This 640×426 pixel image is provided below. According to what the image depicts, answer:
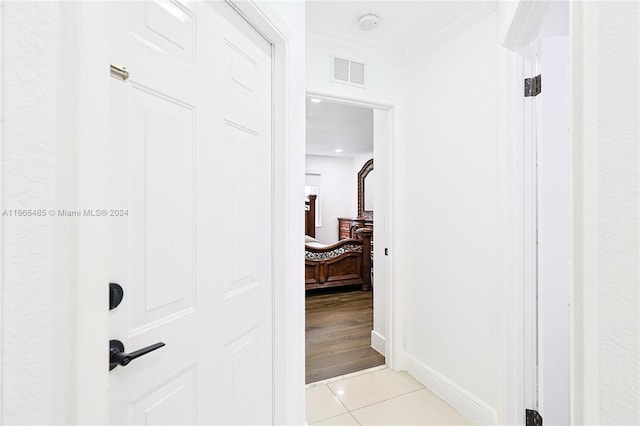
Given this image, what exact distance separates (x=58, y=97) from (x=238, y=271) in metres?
0.85

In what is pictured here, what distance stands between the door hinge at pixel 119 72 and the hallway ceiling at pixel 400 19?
1.55m

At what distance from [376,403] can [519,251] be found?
135 centimetres

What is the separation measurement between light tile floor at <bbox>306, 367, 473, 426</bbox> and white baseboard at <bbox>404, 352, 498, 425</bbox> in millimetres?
38

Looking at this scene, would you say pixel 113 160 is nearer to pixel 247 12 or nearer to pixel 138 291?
pixel 138 291

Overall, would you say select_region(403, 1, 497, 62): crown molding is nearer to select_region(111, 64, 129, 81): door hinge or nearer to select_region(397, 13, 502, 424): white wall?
select_region(397, 13, 502, 424): white wall

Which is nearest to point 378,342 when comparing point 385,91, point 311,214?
point 385,91

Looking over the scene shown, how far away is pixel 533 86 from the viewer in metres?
1.61

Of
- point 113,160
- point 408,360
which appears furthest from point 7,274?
point 408,360

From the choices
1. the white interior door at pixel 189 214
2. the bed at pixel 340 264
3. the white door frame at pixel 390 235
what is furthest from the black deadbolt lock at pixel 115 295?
the bed at pixel 340 264

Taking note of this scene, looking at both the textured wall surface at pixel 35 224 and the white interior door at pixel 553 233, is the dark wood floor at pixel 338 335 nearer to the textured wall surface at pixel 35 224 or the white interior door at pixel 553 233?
the white interior door at pixel 553 233

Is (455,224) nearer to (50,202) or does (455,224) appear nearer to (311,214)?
(50,202)

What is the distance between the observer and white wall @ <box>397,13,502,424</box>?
1812 mm

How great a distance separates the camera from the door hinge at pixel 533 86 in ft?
5.18

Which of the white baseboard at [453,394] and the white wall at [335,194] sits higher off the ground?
the white wall at [335,194]
